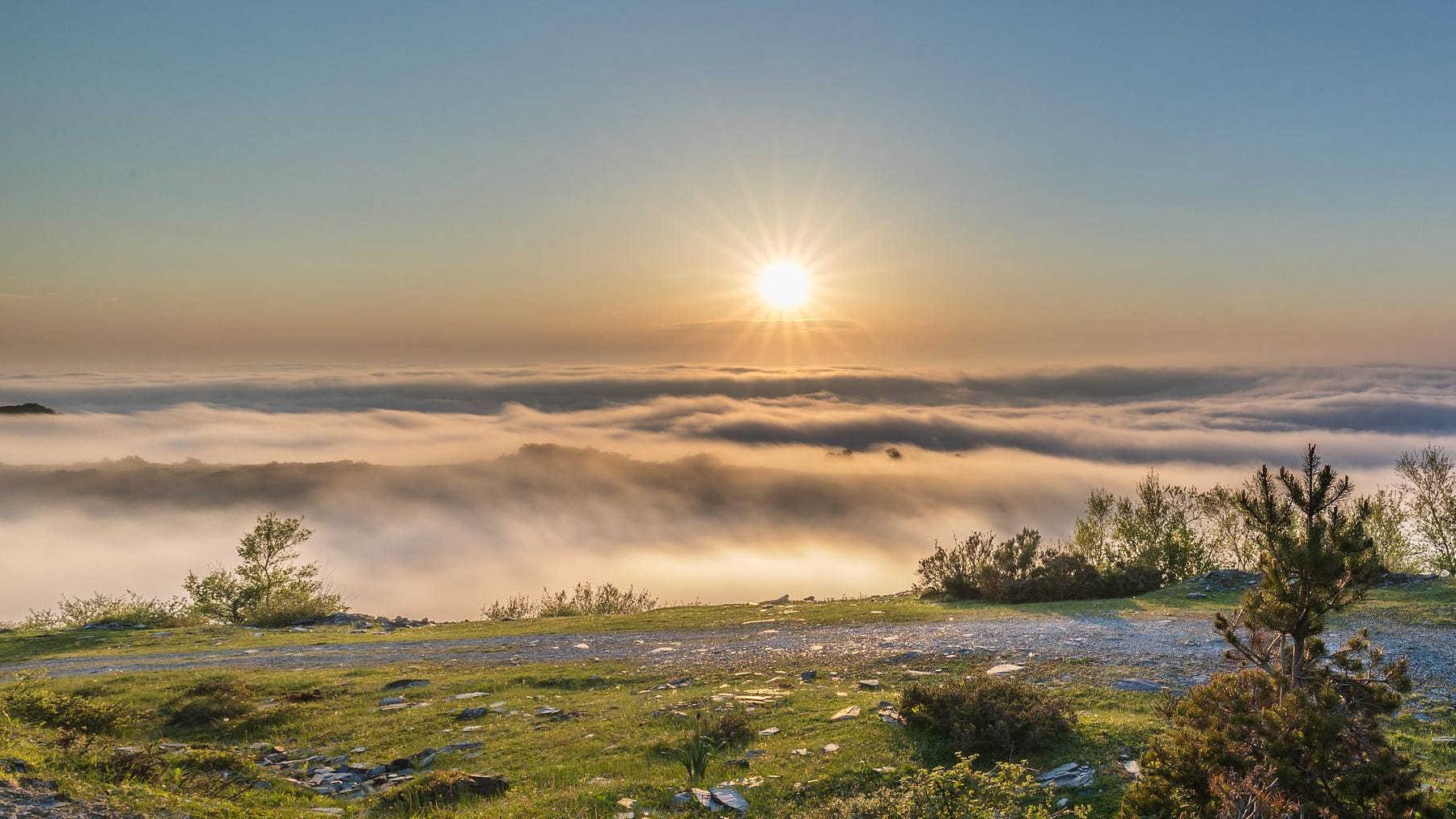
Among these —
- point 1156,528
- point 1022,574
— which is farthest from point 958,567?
point 1156,528

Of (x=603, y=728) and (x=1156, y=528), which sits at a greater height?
(x=1156, y=528)

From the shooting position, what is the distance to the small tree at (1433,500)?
55.2 m

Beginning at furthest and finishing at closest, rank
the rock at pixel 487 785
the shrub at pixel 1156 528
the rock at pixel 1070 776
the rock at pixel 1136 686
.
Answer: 1. the shrub at pixel 1156 528
2. the rock at pixel 1136 686
3. the rock at pixel 487 785
4. the rock at pixel 1070 776

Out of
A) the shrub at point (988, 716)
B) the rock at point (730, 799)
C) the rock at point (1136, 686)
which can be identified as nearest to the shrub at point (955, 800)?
the rock at point (730, 799)

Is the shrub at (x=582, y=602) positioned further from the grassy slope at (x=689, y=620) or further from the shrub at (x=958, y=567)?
the shrub at (x=958, y=567)

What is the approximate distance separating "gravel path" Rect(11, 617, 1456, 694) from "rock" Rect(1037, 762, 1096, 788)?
7061 mm

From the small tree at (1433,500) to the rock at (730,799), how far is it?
6336 centimetres

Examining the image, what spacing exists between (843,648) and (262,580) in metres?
45.6

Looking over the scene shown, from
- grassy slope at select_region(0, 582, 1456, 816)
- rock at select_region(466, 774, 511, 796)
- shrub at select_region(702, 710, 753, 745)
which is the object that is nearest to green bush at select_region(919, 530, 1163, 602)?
grassy slope at select_region(0, 582, 1456, 816)

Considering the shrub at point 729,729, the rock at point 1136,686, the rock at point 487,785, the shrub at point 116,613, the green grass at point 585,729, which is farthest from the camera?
the shrub at point 116,613

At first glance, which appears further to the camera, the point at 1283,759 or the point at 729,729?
the point at 729,729

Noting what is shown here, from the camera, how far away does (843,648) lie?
26.0m

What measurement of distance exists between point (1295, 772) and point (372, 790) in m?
15.2

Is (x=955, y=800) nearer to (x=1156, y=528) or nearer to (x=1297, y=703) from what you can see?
(x=1297, y=703)
